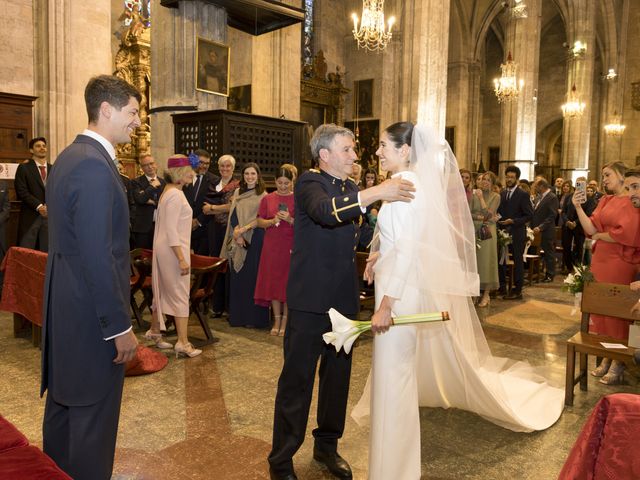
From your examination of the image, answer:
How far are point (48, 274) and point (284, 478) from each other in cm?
150

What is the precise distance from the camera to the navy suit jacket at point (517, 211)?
8344mm

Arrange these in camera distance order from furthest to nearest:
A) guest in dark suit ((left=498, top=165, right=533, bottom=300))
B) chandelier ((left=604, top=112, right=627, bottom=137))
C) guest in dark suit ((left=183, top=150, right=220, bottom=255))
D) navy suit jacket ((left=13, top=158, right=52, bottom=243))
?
chandelier ((left=604, top=112, right=627, bottom=137)) → guest in dark suit ((left=498, top=165, right=533, bottom=300)) → navy suit jacket ((left=13, top=158, right=52, bottom=243)) → guest in dark suit ((left=183, top=150, right=220, bottom=255))

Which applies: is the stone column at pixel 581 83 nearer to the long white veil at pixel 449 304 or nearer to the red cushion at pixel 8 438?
the long white veil at pixel 449 304

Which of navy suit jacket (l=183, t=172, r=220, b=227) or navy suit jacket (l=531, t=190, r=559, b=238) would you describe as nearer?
navy suit jacket (l=183, t=172, r=220, b=227)

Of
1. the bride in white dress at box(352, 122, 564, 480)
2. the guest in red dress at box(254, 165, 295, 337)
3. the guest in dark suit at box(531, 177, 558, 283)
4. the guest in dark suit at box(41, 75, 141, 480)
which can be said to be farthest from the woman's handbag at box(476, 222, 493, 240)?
the guest in dark suit at box(41, 75, 141, 480)

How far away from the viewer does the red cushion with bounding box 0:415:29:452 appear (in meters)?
1.54

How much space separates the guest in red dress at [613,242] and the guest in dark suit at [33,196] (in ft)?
20.5

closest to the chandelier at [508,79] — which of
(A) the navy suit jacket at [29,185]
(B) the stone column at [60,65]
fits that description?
(B) the stone column at [60,65]

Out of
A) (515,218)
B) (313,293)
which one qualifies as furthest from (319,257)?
(515,218)

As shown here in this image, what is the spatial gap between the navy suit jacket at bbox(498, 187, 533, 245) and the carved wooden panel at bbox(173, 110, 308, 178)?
11.1ft

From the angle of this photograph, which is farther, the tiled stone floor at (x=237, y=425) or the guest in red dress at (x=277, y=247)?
the guest in red dress at (x=277, y=247)

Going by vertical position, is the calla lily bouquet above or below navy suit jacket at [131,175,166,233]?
below

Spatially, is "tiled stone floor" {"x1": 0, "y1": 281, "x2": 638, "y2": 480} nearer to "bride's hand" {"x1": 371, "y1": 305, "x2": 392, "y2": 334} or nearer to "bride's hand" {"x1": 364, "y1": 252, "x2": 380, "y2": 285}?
"bride's hand" {"x1": 371, "y1": 305, "x2": 392, "y2": 334}

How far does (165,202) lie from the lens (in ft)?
15.1
